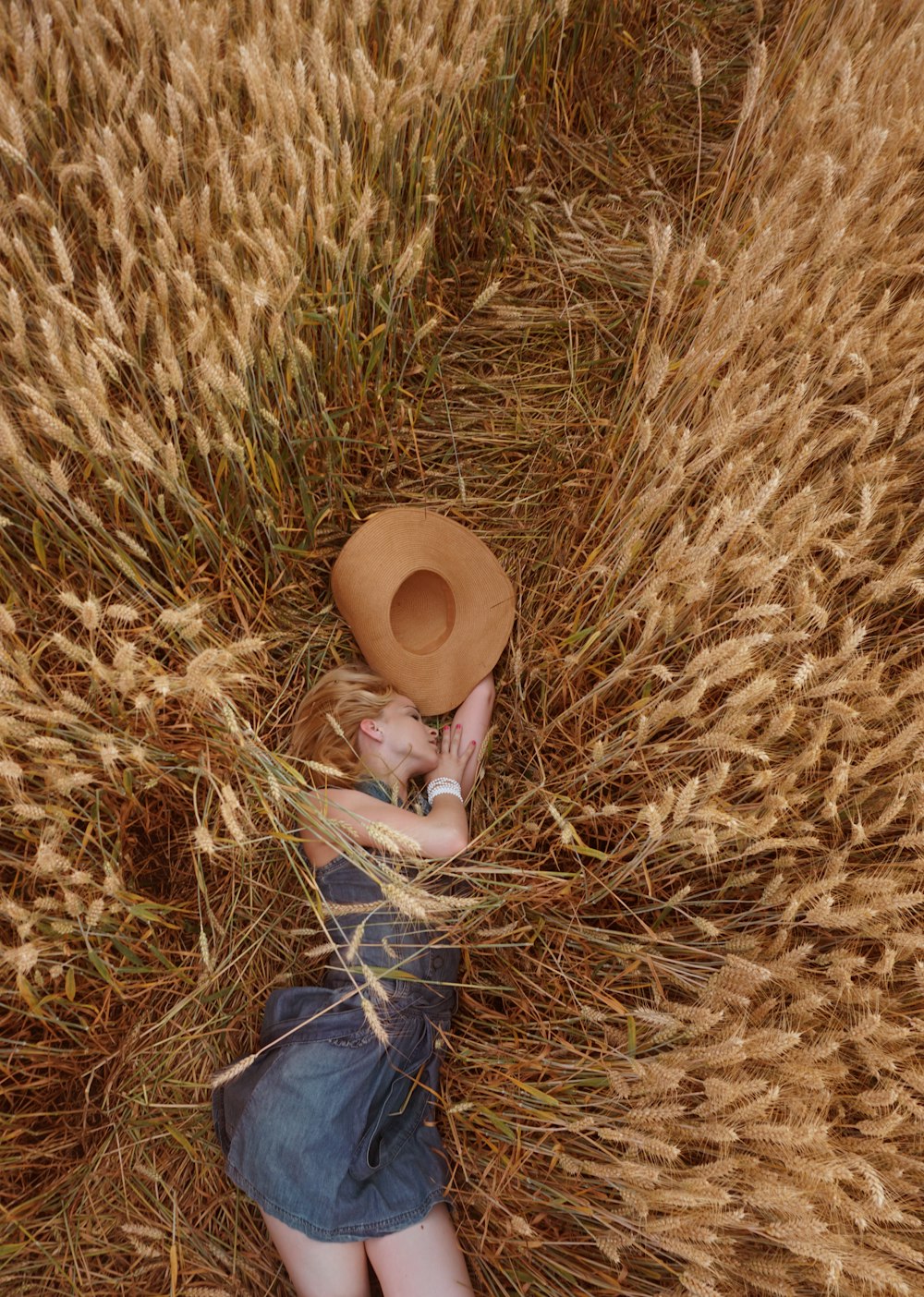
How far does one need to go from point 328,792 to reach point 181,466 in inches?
31.3

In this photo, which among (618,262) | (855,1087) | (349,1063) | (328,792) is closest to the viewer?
(855,1087)

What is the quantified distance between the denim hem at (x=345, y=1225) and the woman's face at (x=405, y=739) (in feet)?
3.01

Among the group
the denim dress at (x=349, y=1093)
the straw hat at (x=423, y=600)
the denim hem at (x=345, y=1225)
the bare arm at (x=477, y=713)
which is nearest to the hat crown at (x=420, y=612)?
the straw hat at (x=423, y=600)

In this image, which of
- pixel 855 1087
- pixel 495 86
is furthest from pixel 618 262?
pixel 855 1087

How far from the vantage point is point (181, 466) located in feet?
5.97

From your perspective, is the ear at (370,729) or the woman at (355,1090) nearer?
the woman at (355,1090)

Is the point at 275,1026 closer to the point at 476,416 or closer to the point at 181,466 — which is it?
the point at 181,466

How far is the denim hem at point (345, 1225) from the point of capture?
1.65 metres

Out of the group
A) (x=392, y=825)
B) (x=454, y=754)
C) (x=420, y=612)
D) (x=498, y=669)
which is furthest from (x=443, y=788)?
(x=420, y=612)

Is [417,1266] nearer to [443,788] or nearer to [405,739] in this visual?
[443,788]

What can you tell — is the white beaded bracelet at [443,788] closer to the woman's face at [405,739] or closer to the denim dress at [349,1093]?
the woman's face at [405,739]

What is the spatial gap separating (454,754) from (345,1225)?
1025 millimetres

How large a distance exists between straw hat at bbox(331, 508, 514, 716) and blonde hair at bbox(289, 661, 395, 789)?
106mm

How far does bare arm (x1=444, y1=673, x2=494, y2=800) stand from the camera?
7.06 ft
